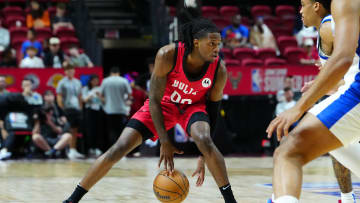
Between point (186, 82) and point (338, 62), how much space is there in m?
2.46

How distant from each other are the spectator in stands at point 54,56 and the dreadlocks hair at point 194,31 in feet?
29.3

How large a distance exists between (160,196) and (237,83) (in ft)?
27.7

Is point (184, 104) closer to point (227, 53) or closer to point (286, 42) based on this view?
point (227, 53)

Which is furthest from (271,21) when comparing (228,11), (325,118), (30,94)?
(325,118)

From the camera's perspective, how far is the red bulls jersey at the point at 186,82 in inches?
209

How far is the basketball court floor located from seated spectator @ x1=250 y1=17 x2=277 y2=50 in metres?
4.77

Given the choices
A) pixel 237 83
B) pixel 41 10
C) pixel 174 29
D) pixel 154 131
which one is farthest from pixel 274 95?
pixel 154 131

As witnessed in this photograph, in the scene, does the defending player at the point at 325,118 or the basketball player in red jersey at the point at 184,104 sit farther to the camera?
the basketball player in red jersey at the point at 184,104

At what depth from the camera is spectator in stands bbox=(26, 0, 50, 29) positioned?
16.2m

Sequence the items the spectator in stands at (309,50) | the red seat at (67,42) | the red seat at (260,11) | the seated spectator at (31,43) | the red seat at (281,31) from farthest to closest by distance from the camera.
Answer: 1. the red seat at (260,11)
2. the red seat at (281,31)
3. the red seat at (67,42)
4. the spectator in stands at (309,50)
5. the seated spectator at (31,43)

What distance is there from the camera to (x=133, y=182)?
7.97 metres

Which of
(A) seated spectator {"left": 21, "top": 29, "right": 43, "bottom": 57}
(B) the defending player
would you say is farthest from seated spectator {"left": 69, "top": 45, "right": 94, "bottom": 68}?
(B) the defending player

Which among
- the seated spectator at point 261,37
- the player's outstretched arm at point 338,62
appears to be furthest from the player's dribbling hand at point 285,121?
the seated spectator at point 261,37

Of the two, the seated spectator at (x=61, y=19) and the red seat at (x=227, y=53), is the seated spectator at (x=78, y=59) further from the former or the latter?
the red seat at (x=227, y=53)
